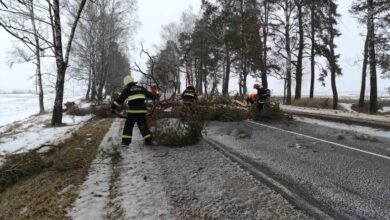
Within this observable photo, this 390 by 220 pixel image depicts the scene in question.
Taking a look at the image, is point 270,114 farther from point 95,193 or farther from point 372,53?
point 372,53

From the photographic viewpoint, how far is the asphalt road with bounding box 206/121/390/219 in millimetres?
4727

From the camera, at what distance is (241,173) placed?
241 inches

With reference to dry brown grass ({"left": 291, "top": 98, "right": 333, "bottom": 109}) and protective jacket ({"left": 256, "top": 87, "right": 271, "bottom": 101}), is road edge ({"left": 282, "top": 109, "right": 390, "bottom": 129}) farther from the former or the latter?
dry brown grass ({"left": 291, "top": 98, "right": 333, "bottom": 109})

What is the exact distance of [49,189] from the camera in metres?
5.66

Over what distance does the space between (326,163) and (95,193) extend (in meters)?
4.24

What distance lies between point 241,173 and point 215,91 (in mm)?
11650

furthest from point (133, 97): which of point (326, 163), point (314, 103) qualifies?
point (314, 103)

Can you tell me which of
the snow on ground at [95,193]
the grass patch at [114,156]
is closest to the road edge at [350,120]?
the grass patch at [114,156]

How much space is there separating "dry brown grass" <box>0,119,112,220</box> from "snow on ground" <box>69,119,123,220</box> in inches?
4.7

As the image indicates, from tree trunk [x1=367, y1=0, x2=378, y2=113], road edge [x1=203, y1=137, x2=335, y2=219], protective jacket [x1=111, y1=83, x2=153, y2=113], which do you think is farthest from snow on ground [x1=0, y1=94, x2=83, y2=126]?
tree trunk [x1=367, y1=0, x2=378, y2=113]

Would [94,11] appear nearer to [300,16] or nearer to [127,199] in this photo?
[300,16]

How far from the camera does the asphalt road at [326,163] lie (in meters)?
4.73

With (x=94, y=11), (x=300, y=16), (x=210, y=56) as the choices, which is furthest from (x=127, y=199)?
(x=210, y=56)

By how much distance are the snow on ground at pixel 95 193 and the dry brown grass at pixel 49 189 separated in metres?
0.12
